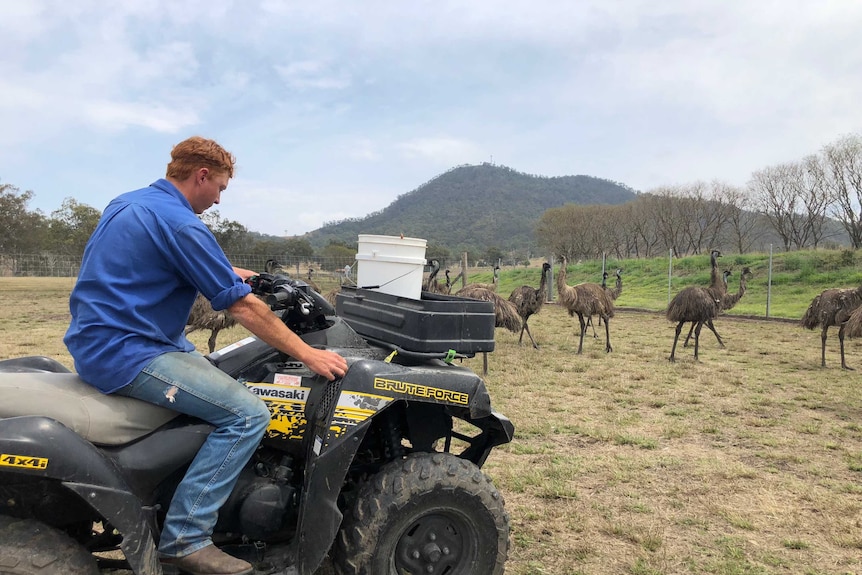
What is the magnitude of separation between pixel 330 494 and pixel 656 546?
245 cm

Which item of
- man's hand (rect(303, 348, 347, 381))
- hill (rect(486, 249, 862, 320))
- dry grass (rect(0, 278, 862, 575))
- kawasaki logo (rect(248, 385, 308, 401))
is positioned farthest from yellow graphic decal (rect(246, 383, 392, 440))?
hill (rect(486, 249, 862, 320))

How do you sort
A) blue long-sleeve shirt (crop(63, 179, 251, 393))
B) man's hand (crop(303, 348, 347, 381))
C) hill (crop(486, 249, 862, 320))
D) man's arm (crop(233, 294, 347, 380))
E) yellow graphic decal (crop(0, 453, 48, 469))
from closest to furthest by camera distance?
1. yellow graphic decal (crop(0, 453, 48, 469))
2. blue long-sleeve shirt (crop(63, 179, 251, 393))
3. man's arm (crop(233, 294, 347, 380))
4. man's hand (crop(303, 348, 347, 381))
5. hill (crop(486, 249, 862, 320))

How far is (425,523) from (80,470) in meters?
1.52

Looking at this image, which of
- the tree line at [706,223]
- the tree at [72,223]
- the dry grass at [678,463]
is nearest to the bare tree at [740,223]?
the tree line at [706,223]

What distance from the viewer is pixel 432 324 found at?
2865 mm

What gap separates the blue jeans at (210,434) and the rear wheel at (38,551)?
0.30 metres

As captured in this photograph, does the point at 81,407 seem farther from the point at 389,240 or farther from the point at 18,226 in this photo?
the point at 18,226

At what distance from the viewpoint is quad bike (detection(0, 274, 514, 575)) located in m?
2.13

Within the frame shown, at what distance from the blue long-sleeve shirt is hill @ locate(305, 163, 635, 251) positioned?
7673 centimetres

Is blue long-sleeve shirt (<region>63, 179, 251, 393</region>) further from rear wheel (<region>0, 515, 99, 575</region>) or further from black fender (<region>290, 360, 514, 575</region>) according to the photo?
black fender (<region>290, 360, 514, 575</region>)

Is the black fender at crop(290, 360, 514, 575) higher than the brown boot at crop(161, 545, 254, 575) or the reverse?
higher

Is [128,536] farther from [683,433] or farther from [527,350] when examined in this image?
[527,350]

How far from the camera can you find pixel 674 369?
10836 mm

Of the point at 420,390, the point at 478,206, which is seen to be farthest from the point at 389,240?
the point at 478,206
